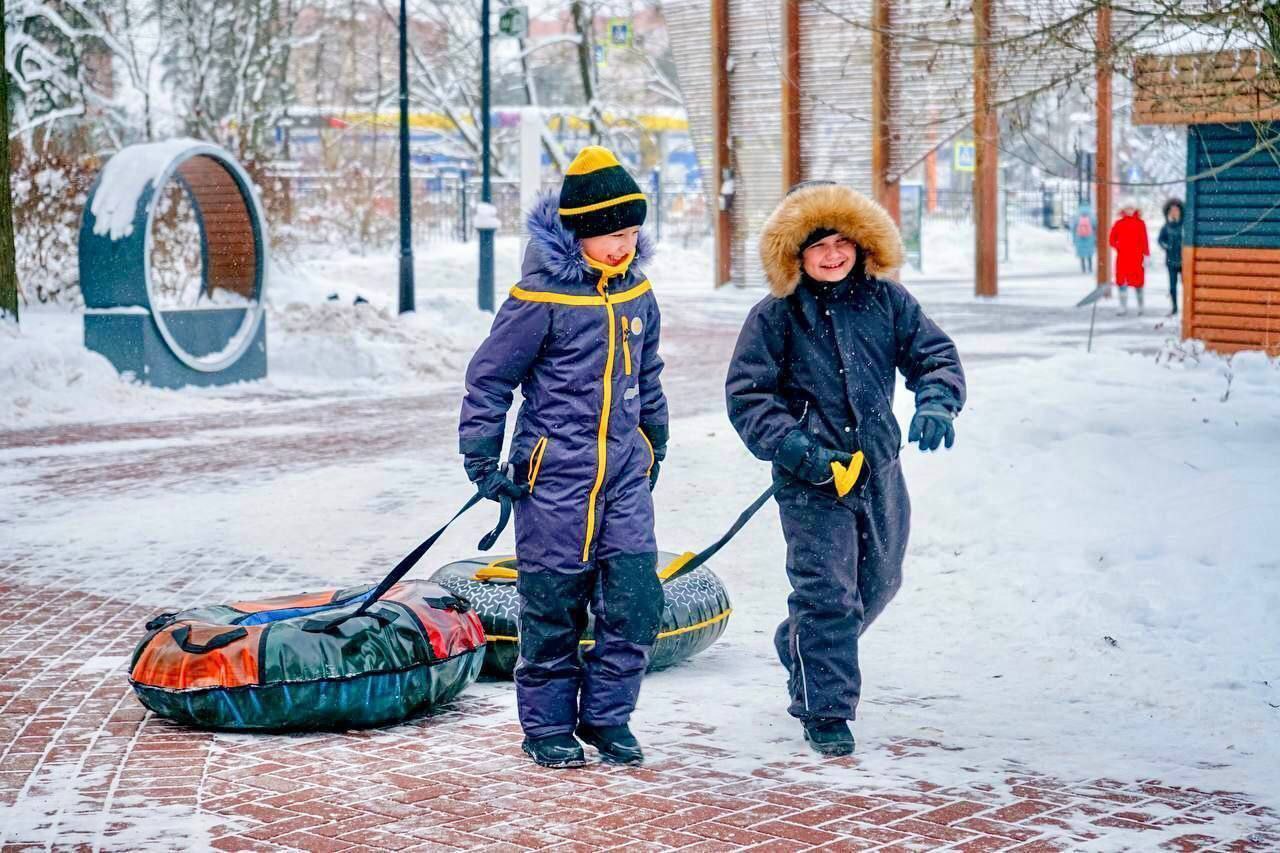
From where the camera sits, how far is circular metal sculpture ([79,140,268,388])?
1517 centimetres

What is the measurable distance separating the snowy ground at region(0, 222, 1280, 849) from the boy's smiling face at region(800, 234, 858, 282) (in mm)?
1415

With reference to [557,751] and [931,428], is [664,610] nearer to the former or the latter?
[557,751]

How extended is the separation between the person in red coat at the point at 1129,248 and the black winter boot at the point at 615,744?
66.1 feet

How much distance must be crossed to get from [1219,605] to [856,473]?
270 centimetres

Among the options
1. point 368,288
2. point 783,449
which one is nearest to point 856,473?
point 783,449

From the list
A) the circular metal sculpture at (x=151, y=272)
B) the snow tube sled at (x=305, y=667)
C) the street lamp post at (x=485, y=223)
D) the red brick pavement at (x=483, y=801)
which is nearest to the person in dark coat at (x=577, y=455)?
the red brick pavement at (x=483, y=801)

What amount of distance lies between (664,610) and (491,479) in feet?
4.68

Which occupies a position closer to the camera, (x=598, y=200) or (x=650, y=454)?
(x=598, y=200)

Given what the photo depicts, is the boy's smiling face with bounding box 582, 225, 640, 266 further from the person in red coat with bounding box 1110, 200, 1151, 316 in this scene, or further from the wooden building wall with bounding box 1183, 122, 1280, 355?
the person in red coat with bounding box 1110, 200, 1151, 316

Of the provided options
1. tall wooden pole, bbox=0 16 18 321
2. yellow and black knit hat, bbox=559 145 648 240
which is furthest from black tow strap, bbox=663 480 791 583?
tall wooden pole, bbox=0 16 18 321

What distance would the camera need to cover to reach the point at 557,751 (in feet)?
15.7

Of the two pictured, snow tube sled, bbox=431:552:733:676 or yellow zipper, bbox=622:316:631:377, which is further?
snow tube sled, bbox=431:552:733:676

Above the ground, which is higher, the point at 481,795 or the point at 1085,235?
the point at 1085,235

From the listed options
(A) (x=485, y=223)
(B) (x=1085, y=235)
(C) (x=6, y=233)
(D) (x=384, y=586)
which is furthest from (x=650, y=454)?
(B) (x=1085, y=235)
